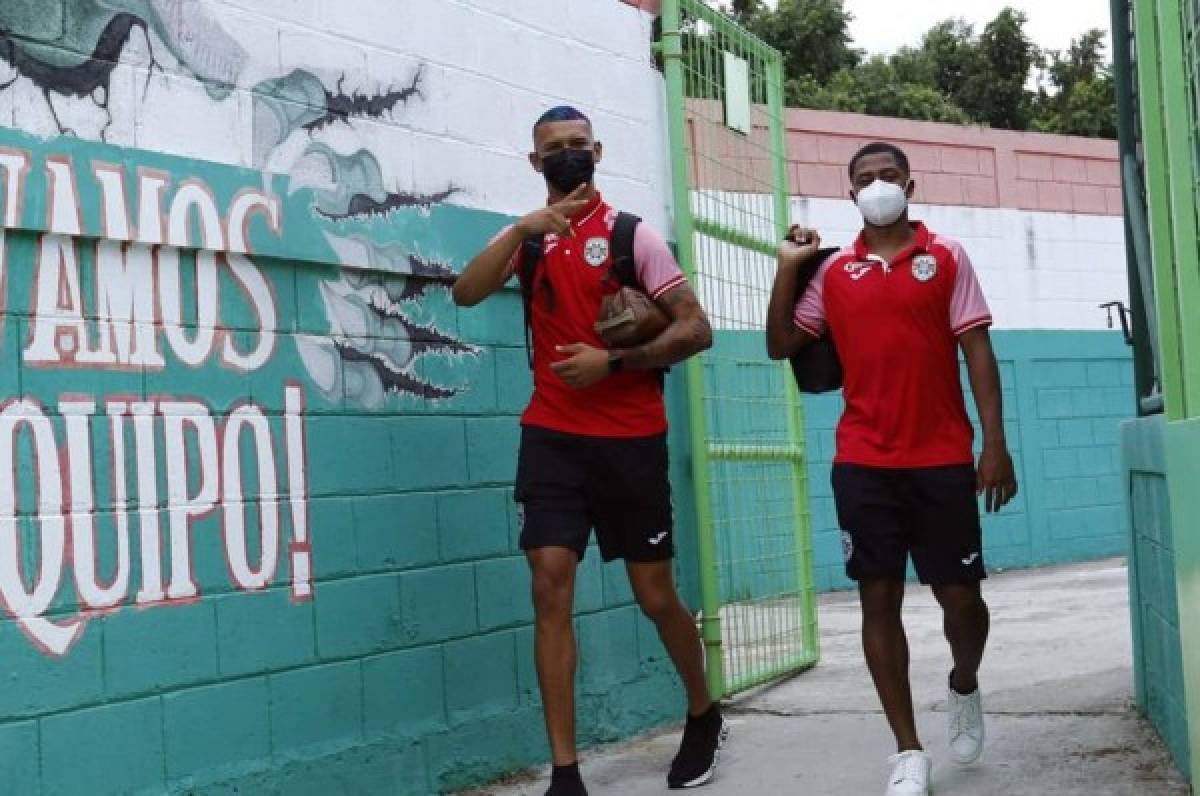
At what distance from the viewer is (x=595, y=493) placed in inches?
218

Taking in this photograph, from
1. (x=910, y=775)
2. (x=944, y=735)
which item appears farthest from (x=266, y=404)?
(x=944, y=735)

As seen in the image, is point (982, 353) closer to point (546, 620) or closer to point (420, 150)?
point (546, 620)

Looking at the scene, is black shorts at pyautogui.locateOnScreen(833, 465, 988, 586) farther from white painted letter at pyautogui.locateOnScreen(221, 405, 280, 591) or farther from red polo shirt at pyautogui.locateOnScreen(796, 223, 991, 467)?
white painted letter at pyautogui.locateOnScreen(221, 405, 280, 591)

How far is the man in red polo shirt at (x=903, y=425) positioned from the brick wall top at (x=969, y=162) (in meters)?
8.42

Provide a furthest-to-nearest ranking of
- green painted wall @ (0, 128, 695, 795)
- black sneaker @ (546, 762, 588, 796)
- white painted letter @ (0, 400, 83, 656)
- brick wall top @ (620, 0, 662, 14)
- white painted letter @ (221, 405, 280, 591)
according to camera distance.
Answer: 1. brick wall top @ (620, 0, 662, 14)
2. black sneaker @ (546, 762, 588, 796)
3. white painted letter @ (221, 405, 280, 591)
4. green painted wall @ (0, 128, 695, 795)
5. white painted letter @ (0, 400, 83, 656)

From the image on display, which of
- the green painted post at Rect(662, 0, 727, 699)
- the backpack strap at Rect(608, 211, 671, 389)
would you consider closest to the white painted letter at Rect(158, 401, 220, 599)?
the backpack strap at Rect(608, 211, 671, 389)

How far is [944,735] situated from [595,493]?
5.43 feet

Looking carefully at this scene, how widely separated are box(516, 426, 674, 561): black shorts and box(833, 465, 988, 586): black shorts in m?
0.56

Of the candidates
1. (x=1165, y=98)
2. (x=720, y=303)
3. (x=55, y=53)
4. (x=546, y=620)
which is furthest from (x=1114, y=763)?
(x=55, y=53)

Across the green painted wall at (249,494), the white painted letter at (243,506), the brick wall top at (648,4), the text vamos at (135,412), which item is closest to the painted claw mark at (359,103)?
the green painted wall at (249,494)

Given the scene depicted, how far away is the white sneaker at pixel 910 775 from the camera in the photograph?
5.23 meters

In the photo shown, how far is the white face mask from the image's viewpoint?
17.9 feet

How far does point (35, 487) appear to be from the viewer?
438 cm

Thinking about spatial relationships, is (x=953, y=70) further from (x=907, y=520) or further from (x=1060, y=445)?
(x=907, y=520)
